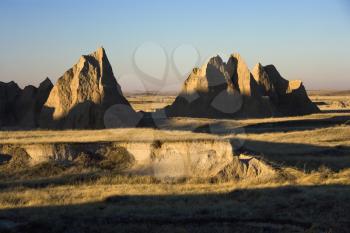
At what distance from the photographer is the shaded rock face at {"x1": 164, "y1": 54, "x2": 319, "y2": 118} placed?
5169 centimetres

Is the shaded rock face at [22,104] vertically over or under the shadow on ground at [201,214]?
over

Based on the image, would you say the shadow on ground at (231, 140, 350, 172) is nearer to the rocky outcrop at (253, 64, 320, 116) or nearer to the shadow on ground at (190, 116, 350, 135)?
the shadow on ground at (190, 116, 350, 135)

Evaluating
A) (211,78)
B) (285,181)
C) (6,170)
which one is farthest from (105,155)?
(211,78)

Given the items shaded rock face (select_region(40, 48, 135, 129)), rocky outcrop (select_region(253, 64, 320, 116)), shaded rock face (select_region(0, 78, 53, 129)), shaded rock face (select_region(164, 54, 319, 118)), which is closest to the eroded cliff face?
shaded rock face (select_region(40, 48, 135, 129))

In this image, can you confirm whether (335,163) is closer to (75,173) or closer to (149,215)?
(75,173)

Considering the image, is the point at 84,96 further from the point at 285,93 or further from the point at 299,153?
the point at 285,93

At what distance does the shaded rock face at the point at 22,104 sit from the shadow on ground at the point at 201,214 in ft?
96.8

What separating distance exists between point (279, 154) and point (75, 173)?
10.5 metres

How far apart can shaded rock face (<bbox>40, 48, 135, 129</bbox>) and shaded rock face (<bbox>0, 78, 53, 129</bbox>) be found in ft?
14.9

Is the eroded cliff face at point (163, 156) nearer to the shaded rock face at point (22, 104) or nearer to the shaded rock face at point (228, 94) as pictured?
the shaded rock face at point (22, 104)

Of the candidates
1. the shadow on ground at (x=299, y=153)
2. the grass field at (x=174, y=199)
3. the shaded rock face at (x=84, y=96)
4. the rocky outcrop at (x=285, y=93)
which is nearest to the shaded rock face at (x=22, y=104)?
the shaded rock face at (x=84, y=96)

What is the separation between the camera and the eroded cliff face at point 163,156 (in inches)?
830

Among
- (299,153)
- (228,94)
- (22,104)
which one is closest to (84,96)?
(22,104)

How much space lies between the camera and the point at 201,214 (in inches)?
543
